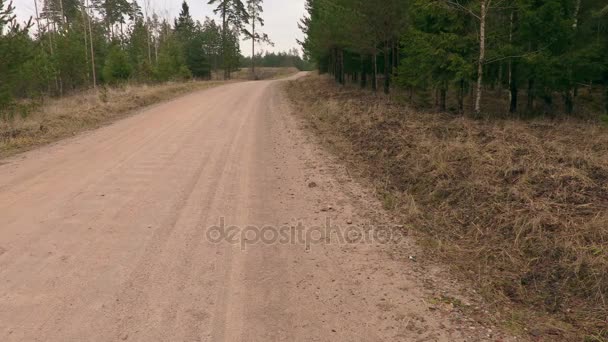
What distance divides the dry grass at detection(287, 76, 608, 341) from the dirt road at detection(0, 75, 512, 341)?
73 centimetres

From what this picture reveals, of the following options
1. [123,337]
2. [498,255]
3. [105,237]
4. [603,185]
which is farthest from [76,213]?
[603,185]

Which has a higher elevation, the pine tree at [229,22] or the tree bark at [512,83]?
the pine tree at [229,22]

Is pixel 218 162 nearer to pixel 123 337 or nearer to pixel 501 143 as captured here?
pixel 123 337

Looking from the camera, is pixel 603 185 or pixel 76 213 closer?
pixel 76 213

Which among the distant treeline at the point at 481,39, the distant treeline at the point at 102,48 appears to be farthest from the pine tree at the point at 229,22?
the distant treeline at the point at 481,39

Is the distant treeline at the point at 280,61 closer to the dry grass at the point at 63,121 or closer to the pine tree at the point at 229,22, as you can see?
the pine tree at the point at 229,22

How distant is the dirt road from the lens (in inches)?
132

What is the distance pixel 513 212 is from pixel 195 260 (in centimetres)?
428

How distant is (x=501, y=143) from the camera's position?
28.5ft

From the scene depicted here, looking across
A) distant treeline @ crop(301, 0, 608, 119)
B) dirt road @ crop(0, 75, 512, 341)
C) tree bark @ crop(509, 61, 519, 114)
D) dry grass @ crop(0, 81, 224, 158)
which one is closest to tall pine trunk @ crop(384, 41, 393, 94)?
distant treeline @ crop(301, 0, 608, 119)

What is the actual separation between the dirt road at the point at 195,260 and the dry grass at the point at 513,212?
725 mm

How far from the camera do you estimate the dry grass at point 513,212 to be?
150 inches

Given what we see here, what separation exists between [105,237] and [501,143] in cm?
799

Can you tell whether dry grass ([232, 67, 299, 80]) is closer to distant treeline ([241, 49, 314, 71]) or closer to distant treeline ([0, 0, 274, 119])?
distant treeline ([0, 0, 274, 119])
